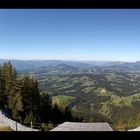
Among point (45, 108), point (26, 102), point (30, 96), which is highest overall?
point (30, 96)

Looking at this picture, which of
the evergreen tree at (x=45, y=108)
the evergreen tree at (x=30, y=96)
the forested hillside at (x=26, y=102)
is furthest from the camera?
the evergreen tree at (x=45, y=108)

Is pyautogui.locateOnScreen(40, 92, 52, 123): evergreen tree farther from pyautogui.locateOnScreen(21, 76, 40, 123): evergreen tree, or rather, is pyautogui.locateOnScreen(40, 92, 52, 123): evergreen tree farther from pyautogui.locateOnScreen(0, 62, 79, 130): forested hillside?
pyautogui.locateOnScreen(21, 76, 40, 123): evergreen tree

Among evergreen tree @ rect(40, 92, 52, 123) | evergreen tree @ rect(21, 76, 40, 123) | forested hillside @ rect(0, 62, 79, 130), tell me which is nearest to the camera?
forested hillside @ rect(0, 62, 79, 130)

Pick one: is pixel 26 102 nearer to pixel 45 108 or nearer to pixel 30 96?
pixel 30 96

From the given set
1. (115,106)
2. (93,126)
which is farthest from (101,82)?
(93,126)

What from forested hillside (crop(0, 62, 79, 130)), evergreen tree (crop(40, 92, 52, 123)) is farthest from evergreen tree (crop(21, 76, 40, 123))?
evergreen tree (crop(40, 92, 52, 123))

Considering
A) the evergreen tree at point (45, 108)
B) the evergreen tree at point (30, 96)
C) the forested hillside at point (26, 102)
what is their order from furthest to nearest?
the evergreen tree at point (45, 108) → the evergreen tree at point (30, 96) → the forested hillside at point (26, 102)

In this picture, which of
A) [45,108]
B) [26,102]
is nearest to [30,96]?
[26,102]

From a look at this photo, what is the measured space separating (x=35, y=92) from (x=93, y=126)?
63.1 feet

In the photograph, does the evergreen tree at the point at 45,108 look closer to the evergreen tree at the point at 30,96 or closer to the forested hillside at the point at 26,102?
the forested hillside at the point at 26,102

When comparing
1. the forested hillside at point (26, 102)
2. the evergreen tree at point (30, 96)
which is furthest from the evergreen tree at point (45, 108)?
the evergreen tree at point (30, 96)

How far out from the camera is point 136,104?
9519 centimetres

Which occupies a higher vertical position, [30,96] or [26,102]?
[30,96]
